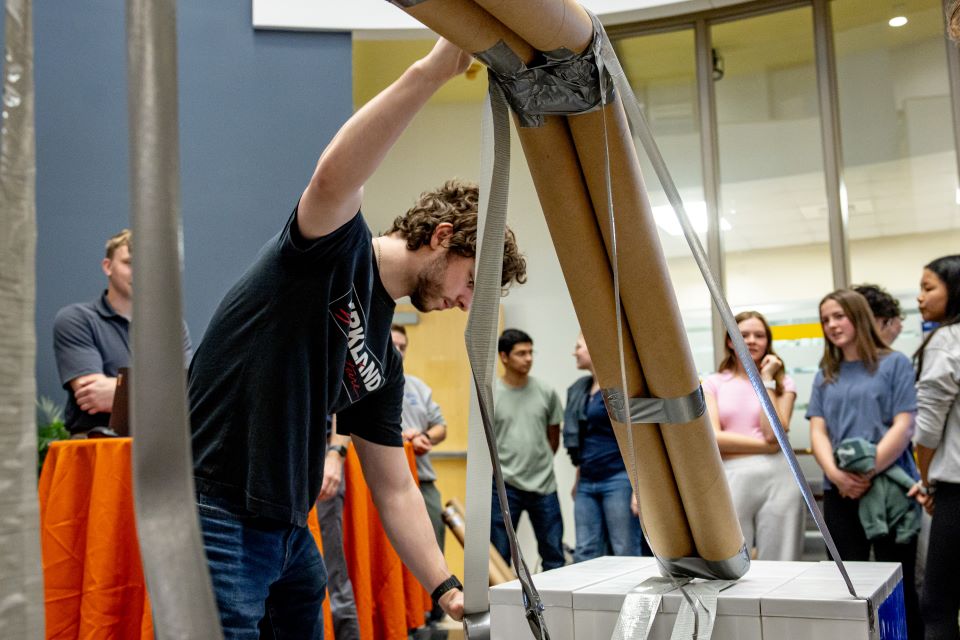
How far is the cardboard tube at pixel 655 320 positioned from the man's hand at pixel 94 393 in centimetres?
209

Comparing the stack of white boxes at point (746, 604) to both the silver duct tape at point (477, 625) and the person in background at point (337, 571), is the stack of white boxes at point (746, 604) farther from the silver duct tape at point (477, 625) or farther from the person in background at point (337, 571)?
the person in background at point (337, 571)

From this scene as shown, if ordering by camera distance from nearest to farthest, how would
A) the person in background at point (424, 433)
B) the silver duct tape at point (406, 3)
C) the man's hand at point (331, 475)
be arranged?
the silver duct tape at point (406, 3)
the man's hand at point (331, 475)
the person in background at point (424, 433)

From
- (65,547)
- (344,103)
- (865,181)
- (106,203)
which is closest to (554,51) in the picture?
(65,547)

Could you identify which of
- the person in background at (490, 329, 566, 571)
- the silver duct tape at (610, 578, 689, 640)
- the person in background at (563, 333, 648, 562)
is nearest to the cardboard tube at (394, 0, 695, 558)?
the silver duct tape at (610, 578, 689, 640)

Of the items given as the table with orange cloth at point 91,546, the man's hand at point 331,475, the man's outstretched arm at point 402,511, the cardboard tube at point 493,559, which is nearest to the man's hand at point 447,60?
the man's outstretched arm at point 402,511

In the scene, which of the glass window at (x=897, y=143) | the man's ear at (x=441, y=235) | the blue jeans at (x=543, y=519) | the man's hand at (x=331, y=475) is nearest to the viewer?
the man's ear at (x=441, y=235)

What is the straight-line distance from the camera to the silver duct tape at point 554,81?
2.56ft

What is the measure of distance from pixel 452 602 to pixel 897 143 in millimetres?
4789

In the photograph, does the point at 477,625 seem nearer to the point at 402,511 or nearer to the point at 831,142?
the point at 402,511

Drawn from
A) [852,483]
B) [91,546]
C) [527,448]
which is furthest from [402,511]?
[527,448]

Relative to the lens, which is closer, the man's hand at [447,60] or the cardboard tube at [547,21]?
the cardboard tube at [547,21]

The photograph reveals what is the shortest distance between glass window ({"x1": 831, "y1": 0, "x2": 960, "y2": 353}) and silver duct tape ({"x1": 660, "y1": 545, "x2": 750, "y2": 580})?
4.38m

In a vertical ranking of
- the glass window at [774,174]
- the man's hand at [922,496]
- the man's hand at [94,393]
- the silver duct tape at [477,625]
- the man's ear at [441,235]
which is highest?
the glass window at [774,174]

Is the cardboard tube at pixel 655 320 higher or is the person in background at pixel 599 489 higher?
the cardboard tube at pixel 655 320
